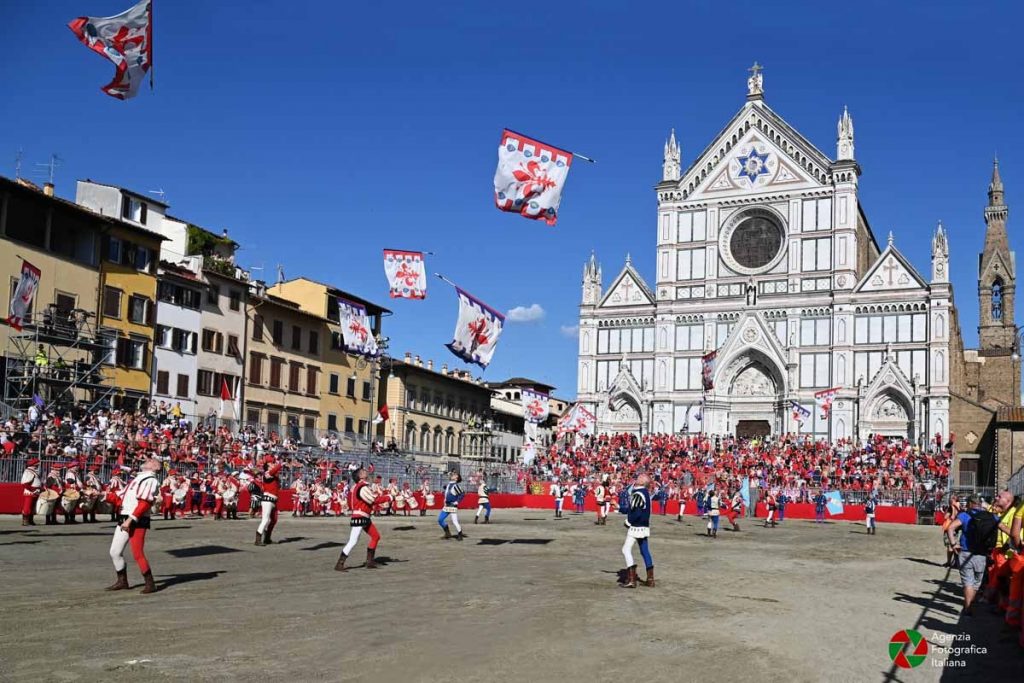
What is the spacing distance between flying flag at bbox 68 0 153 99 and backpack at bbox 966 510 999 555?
17934 mm

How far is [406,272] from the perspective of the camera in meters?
37.6

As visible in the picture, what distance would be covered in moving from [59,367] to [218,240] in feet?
77.5

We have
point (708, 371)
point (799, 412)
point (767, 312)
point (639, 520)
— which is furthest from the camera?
point (767, 312)

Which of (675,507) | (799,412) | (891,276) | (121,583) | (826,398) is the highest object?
A: (891,276)

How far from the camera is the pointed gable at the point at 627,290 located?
236 ft

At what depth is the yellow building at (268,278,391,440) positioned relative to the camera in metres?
62.4

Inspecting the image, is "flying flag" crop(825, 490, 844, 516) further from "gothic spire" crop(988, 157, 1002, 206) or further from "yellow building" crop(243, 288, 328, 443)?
"gothic spire" crop(988, 157, 1002, 206)

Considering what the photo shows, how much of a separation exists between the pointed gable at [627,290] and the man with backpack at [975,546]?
55555 mm

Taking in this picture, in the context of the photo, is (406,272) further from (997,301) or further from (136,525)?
(997,301)

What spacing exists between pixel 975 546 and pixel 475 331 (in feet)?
53.1

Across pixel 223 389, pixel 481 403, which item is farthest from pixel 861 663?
pixel 481 403

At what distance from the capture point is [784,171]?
67.6m

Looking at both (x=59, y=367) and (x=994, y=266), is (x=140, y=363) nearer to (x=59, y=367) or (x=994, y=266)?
(x=59, y=367)

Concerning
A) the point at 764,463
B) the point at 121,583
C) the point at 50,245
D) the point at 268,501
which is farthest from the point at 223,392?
the point at 121,583
